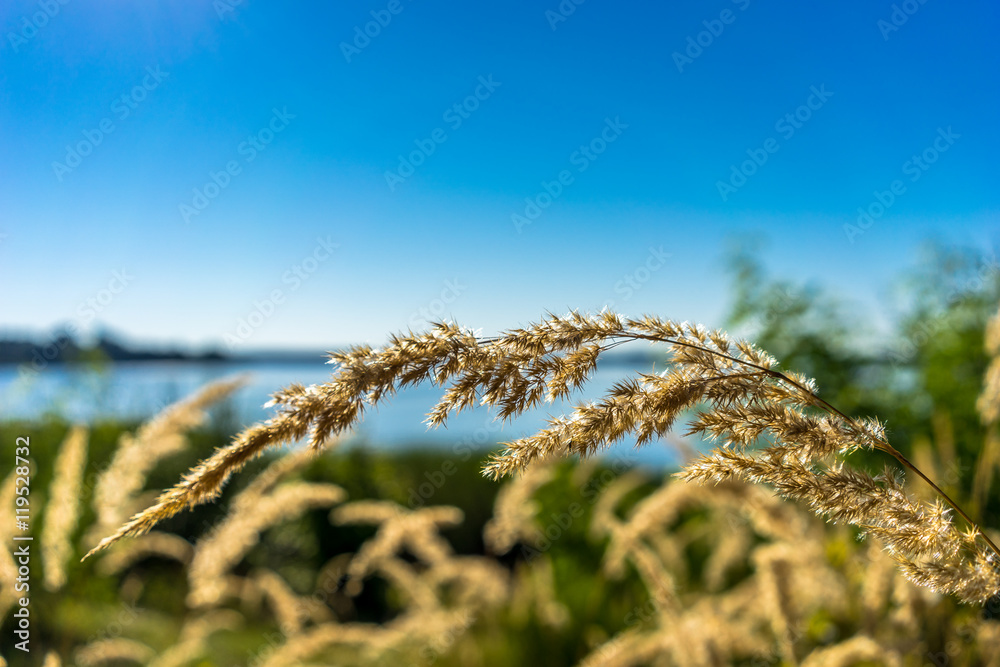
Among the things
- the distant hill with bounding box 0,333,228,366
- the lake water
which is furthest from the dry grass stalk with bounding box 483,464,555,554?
the distant hill with bounding box 0,333,228,366

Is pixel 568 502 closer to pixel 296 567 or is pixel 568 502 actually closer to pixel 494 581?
pixel 494 581

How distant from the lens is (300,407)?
2.76 feet

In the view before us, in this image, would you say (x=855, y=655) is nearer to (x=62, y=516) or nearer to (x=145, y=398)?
(x=62, y=516)

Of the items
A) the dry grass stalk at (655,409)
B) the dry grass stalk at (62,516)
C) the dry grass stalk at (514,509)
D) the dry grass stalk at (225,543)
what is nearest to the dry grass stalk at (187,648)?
the dry grass stalk at (225,543)

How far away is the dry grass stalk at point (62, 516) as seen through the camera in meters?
2.07

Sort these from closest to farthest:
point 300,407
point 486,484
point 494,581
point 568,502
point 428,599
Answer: point 300,407, point 428,599, point 494,581, point 568,502, point 486,484

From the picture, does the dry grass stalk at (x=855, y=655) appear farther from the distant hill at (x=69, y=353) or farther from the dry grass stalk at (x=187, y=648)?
the distant hill at (x=69, y=353)

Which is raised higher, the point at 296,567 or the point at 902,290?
the point at 902,290

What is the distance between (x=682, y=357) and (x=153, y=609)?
20.1 feet

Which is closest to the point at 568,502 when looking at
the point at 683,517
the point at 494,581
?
the point at 494,581

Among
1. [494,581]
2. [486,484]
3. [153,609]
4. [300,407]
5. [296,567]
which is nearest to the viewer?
[300,407]

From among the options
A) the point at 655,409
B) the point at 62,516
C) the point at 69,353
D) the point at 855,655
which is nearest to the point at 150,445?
the point at 62,516

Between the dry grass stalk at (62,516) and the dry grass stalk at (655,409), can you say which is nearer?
the dry grass stalk at (655,409)

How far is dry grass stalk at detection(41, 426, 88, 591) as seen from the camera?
2070 mm
